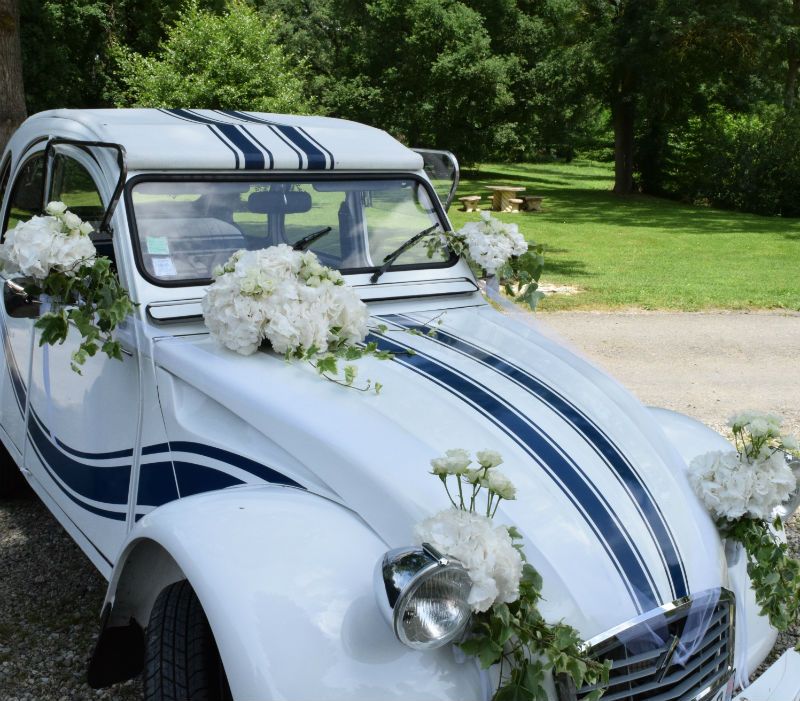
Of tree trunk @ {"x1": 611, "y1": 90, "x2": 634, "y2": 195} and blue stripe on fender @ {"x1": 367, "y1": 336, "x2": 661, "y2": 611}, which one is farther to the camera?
tree trunk @ {"x1": 611, "y1": 90, "x2": 634, "y2": 195}

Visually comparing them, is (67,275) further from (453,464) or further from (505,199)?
(505,199)

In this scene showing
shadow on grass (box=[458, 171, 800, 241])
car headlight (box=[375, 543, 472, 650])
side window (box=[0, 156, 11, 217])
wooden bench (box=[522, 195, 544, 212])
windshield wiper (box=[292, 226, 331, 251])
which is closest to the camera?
car headlight (box=[375, 543, 472, 650])

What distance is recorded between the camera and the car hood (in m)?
2.12

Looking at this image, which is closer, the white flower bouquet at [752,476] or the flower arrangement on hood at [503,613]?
the flower arrangement on hood at [503,613]

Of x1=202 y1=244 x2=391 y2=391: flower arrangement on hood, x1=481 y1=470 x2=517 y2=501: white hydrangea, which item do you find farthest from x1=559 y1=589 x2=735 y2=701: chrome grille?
x1=202 y1=244 x2=391 y2=391: flower arrangement on hood

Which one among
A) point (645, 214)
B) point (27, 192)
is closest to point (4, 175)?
point (27, 192)

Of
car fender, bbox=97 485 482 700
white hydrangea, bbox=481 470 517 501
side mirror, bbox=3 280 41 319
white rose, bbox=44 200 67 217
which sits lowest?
car fender, bbox=97 485 482 700

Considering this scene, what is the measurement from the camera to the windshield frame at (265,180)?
3037mm

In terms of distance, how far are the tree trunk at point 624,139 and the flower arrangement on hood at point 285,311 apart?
23702mm

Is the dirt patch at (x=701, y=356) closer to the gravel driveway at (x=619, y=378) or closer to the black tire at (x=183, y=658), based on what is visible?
the gravel driveway at (x=619, y=378)

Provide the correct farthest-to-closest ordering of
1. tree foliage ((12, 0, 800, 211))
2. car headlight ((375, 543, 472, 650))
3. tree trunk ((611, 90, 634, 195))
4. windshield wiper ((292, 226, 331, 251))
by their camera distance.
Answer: tree trunk ((611, 90, 634, 195)), tree foliage ((12, 0, 800, 211)), windshield wiper ((292, 226, 331, 251)), car headlight ((375, 543, 472, 650))

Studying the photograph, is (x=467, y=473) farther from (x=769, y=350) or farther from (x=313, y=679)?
(x=769, y=350)

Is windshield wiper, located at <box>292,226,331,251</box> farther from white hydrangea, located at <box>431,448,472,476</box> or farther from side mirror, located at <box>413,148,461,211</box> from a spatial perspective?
white hydrangea, located at <box>431,448,472,476</box>

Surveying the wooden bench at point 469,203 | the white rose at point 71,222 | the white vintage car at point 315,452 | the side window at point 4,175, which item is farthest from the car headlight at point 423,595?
the wooden bench at point 469,203
